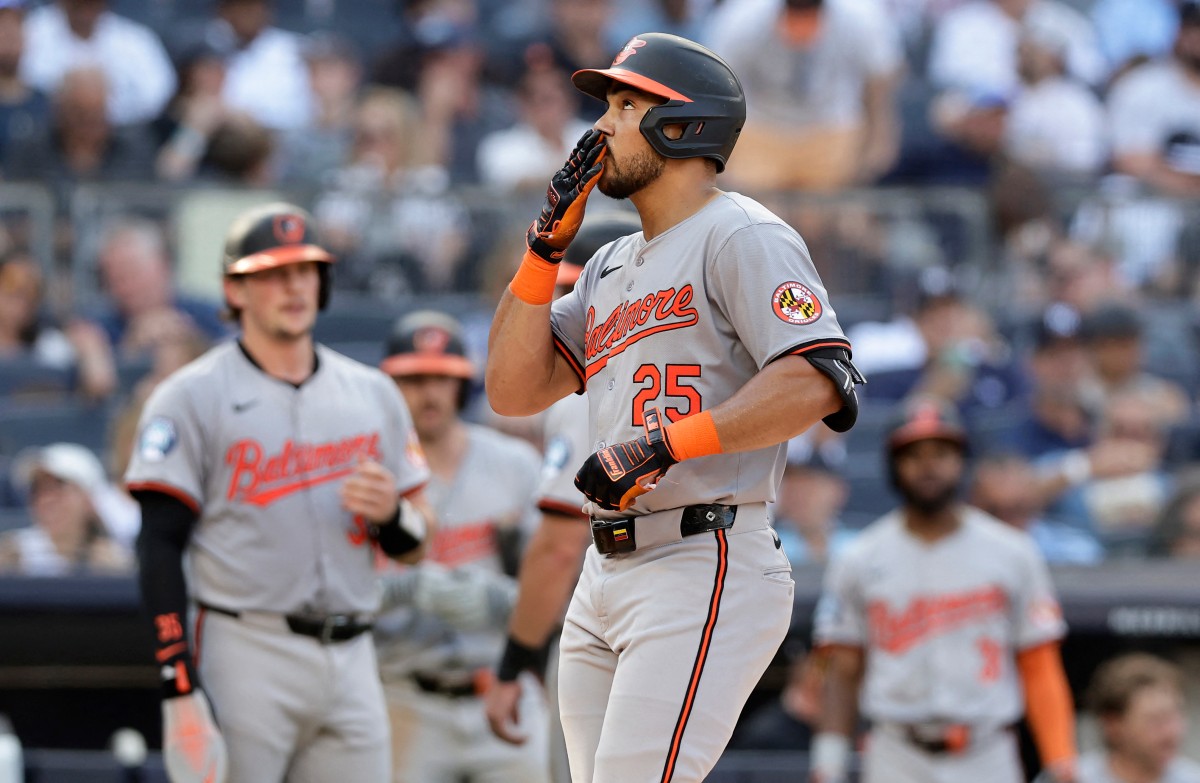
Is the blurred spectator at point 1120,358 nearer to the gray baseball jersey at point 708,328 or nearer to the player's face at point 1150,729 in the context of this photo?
the player's face at point 1150,729

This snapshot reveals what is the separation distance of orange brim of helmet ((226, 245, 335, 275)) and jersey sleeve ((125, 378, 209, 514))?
0.34 meters

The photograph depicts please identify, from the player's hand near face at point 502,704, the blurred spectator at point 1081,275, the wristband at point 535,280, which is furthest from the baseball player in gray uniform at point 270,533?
the blurred spectator at point 1081,275

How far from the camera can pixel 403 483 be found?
15.8 feet

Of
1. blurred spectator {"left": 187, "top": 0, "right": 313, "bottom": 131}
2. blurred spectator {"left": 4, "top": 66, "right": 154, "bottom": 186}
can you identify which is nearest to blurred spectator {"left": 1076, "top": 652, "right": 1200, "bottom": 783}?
blurred spectator {"left": 4, "top": 66, "right": 154, "bottom": 186}

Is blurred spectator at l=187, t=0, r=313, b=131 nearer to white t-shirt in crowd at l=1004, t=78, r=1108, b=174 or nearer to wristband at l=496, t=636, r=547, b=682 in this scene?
white t-shirt in crowd at l=1004, t=78, r=1108, b=174

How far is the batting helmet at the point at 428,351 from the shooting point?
18.2 ft

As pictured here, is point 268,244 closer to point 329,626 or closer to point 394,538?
point 394,538

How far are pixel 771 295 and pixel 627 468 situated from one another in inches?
16.6

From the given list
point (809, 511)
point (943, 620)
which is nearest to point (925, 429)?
point (943, 620)

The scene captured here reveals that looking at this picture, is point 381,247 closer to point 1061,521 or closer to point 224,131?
point 224,131

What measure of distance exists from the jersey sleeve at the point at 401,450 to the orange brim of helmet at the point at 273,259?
435mm

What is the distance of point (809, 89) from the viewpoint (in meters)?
9.27

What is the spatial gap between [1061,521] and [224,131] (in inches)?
183

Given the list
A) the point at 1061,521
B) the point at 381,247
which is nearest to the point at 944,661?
the point at 1061,521
